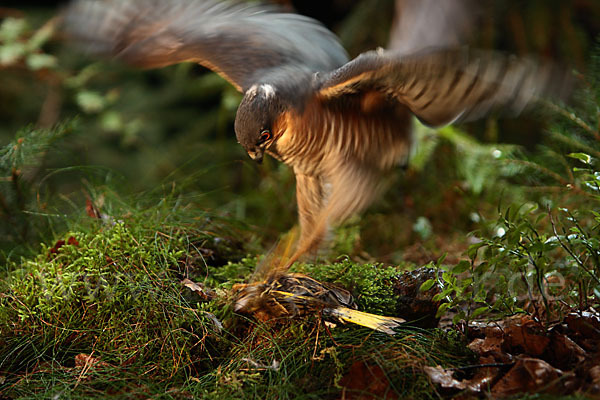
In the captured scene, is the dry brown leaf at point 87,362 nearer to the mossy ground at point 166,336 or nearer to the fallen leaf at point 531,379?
the mossy ground at point 166,336

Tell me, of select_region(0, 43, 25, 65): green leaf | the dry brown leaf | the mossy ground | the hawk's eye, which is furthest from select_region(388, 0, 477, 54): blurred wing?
select_region(0, 43, 25, 65): green leaf

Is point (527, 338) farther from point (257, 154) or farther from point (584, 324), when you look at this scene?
point (257, 154)

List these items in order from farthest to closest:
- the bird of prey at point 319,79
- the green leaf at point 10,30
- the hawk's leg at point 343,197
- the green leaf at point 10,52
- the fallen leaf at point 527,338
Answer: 1. the green leaf at point 10,30
2. the green leaf at point 10,52
3. the hawk's leg at point 343,197
4. the bird of prey at point 319,79
5. the fallen leaf at point 527,338

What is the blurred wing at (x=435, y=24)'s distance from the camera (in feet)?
5.86

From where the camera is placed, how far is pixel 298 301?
146 cm

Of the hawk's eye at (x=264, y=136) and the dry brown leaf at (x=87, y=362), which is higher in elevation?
the hawk's eye at (x=264, y=136)

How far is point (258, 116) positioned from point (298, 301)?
0.58 m

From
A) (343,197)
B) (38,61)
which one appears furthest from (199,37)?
(38,61)

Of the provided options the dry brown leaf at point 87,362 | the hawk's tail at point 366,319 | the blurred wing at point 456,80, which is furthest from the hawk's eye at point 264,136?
the dry brown leaf at point 87,362

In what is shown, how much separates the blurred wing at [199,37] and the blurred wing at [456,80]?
433 mm

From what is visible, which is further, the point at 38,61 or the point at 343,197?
the point at 38,61

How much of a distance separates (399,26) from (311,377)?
1.40 metres

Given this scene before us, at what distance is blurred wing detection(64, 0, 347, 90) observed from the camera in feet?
6.13

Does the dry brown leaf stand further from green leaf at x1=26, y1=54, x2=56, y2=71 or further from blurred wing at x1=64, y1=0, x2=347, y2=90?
green leaf at x1=26, y1=54, x2=56, y2=71
